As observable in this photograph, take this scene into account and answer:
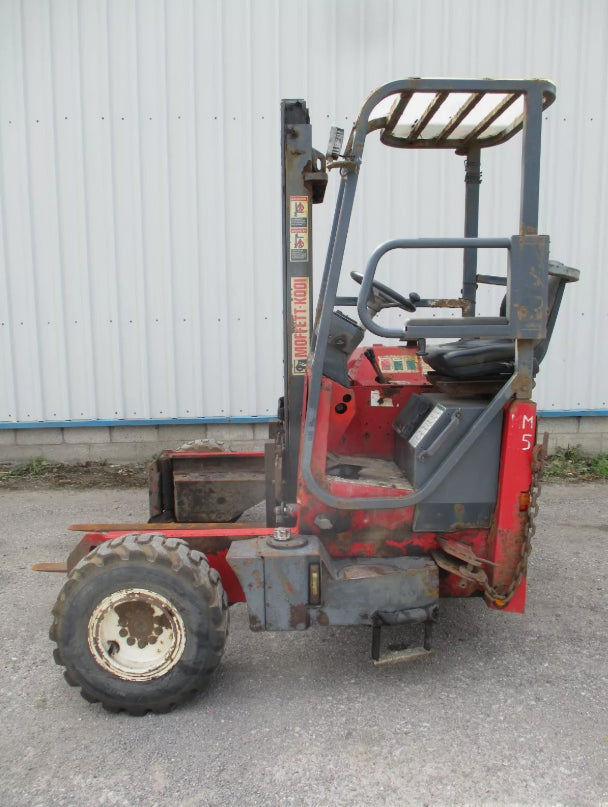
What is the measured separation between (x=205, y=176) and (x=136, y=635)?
513cm

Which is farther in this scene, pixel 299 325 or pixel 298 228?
pixel 299 325

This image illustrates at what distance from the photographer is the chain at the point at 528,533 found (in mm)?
3146

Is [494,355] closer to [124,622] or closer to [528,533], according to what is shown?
[528,533]

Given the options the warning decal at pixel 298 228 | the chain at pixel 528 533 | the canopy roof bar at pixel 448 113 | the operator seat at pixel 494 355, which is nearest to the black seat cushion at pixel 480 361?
the operator seat at pixel 494 355

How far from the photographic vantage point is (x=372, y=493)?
325 cm

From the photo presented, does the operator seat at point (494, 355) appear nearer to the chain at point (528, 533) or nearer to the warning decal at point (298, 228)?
the chain at point (528, 533)

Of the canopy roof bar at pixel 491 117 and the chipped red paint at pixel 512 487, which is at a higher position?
the canopy roof bar at pixel 491 117

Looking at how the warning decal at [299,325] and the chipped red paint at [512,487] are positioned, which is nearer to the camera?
the chipped red paint at [512,487]

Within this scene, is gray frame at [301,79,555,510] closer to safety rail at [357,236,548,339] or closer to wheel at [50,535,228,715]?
safety rail at [357,236,548,339]

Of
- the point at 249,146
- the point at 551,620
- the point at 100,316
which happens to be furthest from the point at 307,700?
the point at 249,146

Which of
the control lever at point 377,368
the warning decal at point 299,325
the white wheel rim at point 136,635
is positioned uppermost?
the warning decal at point 299,325

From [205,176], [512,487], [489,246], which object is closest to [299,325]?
[489,246]

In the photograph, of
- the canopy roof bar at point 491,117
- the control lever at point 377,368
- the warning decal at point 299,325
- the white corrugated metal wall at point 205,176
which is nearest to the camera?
the canopy roof bar at point 491,117

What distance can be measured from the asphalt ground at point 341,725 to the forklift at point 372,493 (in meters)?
0.19
